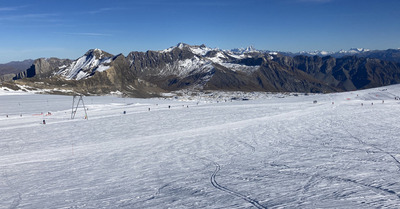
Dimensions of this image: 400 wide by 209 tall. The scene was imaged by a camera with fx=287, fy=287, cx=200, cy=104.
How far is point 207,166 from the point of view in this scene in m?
20.5

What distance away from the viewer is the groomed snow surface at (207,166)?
537 inches

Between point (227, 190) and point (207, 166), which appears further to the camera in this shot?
point (207, 166)

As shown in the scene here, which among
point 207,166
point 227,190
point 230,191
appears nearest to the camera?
point 230,191

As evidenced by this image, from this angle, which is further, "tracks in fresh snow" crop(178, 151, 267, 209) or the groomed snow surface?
the groomed snow surface

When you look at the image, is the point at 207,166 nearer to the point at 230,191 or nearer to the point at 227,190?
the point at 227,190

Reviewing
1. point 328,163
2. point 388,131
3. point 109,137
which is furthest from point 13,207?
point 388,131

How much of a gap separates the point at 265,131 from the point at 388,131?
43.7ft

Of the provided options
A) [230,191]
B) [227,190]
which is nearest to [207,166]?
[227,190]

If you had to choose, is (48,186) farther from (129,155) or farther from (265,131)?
(265,131)

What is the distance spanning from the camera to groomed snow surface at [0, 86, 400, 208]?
537 inches

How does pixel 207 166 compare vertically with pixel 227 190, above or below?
below

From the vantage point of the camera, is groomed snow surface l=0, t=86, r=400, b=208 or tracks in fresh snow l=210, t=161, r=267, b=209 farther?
groomed snow surface l=0, t=86, r=400, b=208

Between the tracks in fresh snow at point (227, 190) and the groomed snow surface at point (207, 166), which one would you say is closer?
the tracks in fresh snow at point (227, 190)

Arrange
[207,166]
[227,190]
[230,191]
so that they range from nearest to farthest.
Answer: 1. [230,191]
2. [227,190]
3. [207,166]
